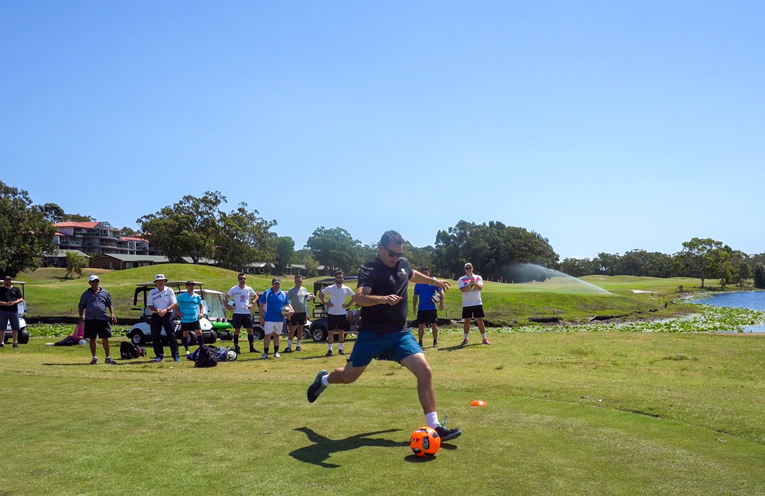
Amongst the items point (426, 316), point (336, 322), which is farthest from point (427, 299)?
point (336, 322)

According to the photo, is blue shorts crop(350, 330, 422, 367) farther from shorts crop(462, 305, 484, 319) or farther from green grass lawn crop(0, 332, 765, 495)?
shorts crop(462, 305, 484, 319)

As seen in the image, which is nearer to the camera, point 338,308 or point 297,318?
point 338,308

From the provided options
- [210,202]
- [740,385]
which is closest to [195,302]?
[740,385]

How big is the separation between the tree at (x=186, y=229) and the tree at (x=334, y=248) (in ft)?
122

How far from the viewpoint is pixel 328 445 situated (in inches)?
237

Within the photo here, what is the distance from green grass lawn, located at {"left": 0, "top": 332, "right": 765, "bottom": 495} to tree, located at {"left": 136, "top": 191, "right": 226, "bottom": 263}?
78765mm

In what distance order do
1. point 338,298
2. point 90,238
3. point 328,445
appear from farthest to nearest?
point 90,238 → point 338,298 → point 328,445

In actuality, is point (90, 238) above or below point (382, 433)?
above

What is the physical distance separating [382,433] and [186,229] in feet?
287

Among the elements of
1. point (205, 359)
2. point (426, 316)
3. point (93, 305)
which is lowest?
point (205, 359)

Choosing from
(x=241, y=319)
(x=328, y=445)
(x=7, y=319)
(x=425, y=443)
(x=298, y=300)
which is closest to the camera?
(x=425, y=443)

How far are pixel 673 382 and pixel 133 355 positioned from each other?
46.9ft

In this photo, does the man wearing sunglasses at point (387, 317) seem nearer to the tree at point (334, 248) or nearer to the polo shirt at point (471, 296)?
the polo shirt at point (471, 296)

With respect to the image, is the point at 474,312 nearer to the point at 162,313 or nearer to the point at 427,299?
the point at 427,299
